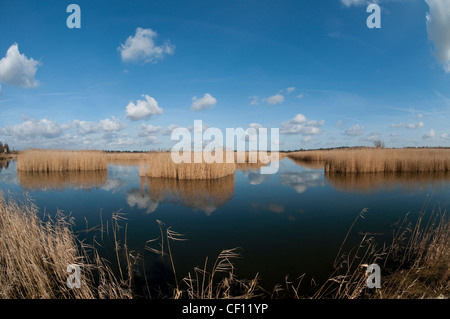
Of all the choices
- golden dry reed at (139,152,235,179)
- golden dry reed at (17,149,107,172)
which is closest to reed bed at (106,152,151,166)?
golden dry reed at (17,149,107,172)

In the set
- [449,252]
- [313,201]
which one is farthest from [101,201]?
[449,252]

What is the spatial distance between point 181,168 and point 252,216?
6398 millimetres

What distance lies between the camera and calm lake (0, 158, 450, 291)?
3.38 m

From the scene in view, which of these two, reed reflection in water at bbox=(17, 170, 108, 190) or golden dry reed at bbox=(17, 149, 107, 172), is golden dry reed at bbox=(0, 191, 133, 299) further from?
golden dry reed at bbox=(17, 149, 107, 172)

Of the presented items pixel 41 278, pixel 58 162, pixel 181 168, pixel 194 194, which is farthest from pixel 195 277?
pixel 58 162

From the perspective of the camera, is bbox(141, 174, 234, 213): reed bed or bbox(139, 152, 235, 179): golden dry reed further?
bbox(139, 152, 235, 179): golden dry reed

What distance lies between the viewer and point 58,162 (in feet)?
52.7

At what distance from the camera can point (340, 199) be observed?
743 centimetres

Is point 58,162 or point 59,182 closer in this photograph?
point 59,182

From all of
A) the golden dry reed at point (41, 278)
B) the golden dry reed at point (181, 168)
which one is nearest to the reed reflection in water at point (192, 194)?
the golden dry reed at point (181, 168)

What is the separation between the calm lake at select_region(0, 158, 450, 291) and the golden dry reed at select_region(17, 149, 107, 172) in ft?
25.5

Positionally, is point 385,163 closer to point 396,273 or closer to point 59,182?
point 396,273
